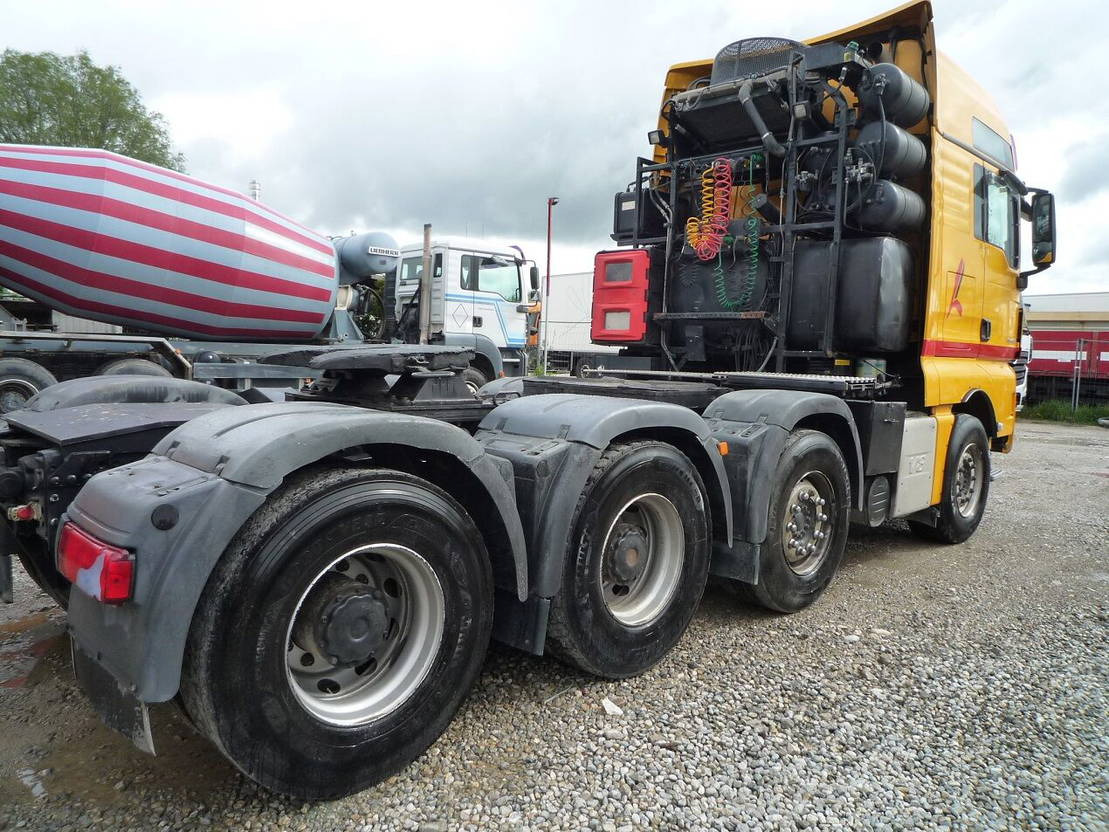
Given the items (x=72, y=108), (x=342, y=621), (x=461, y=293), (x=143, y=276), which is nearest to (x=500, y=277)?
(x=461, y=293)

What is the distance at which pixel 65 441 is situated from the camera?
7.93ft

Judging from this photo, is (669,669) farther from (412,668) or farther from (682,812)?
(412,668)

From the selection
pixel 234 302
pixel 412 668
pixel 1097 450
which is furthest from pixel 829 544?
pixel 1097 450

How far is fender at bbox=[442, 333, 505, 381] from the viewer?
425 inches

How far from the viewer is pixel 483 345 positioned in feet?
35.8

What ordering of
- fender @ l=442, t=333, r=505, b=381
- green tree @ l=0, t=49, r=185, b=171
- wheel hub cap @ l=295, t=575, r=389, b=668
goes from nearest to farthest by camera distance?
wheel hub cap @ l=295, t=575, r=389, b=668 → fender @ l=442, t=333, r=505, b=381 → green tree @ l=0, t=49, r=185, b=171

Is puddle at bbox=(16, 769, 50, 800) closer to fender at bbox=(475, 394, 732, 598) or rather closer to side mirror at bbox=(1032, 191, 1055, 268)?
fender at bbox=(475, 394, 732, 598)

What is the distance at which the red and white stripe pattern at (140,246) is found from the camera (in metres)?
7.03

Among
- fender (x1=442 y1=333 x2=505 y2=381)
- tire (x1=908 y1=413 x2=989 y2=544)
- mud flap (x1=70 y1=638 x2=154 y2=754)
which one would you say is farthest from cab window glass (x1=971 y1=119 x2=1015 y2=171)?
fender (x1=442 y1=333 x2=505 y2=381)

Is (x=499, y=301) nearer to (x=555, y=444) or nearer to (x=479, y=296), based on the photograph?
(x=479, y=296)

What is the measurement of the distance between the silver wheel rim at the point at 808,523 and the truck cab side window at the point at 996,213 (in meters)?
2.60

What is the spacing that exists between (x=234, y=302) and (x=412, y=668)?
706 cm

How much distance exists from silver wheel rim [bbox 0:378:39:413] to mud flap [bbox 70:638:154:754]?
5.99 m

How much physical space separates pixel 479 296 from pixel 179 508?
10075 mm
